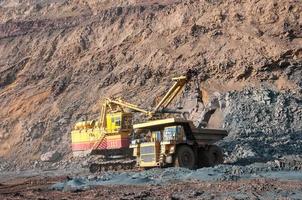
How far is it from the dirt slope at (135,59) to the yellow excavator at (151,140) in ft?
20.6

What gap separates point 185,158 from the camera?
18.5m

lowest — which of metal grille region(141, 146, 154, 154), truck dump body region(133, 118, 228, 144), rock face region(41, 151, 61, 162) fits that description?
rock face region(41, 151, 61, 162)

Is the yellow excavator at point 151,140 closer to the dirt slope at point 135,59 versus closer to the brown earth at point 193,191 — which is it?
the brown earth at point 193,191

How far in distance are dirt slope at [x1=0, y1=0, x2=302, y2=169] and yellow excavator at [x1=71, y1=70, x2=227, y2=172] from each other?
628 centimetres

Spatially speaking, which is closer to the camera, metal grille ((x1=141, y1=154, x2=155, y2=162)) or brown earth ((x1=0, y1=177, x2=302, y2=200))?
brown earth ((x1=0, y1=177, x2=302, y2=200))

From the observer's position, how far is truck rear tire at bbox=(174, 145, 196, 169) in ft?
59.6

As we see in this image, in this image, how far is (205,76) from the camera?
29594mm

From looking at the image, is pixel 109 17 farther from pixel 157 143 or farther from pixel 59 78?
pixel 157 143

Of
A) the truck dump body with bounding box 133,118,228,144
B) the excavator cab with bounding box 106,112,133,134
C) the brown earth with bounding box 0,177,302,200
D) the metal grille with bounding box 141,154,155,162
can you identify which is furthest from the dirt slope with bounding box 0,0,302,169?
the brown earth with bounding box 0,177,302,200

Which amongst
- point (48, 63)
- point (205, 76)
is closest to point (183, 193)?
point (205, 76)

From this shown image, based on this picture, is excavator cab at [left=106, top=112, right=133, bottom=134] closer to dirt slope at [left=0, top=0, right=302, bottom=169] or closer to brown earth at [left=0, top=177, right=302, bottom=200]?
dirt slope at [left=0, top=0, right=302, bottom=169]

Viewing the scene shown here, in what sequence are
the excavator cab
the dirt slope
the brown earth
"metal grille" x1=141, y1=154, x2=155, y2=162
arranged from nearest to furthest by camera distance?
the brown earth < "metal grille" x1=141, y1=154, x2=155, y2=162 < the excavator cab < the dirt slope

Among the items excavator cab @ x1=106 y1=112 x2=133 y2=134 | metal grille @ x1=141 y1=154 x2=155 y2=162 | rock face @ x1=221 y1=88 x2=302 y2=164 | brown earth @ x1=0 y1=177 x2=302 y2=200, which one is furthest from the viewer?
excavator cab @ x1=106 y1=112 x2=133 y2=134

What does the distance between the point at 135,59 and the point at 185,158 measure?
51.6 ft
